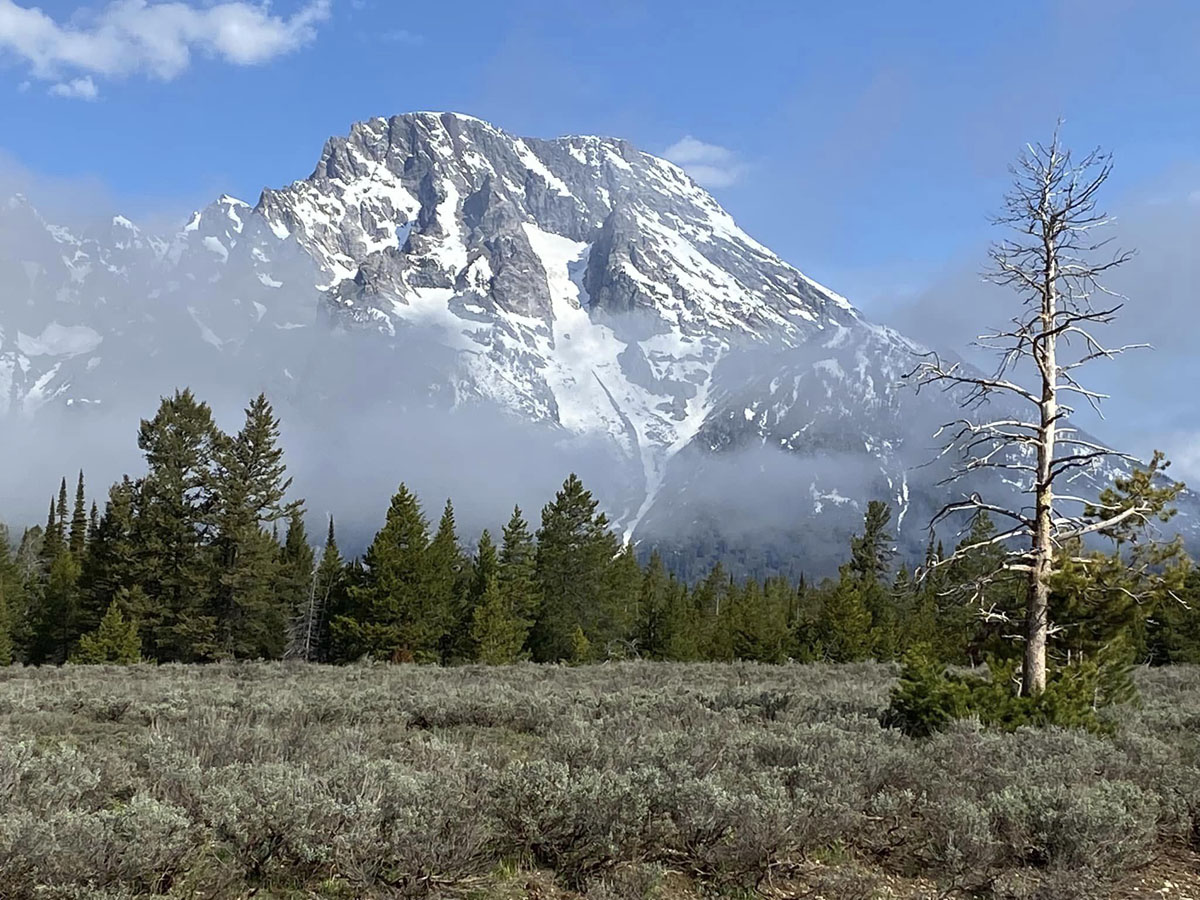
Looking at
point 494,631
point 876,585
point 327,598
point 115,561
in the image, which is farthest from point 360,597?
point 876,585

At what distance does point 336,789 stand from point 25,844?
199 cm

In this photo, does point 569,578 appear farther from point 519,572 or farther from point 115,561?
point 115,561

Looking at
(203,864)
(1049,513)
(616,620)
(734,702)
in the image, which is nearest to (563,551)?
(616,620)

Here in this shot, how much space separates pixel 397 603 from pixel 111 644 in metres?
10.8

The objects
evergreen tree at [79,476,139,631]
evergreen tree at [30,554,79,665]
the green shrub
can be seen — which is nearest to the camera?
the green shrub

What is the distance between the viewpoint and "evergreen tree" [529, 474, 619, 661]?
43.9 meters

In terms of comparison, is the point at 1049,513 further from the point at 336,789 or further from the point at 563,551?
the point at 563,551

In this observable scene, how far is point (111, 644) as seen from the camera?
97.8ft

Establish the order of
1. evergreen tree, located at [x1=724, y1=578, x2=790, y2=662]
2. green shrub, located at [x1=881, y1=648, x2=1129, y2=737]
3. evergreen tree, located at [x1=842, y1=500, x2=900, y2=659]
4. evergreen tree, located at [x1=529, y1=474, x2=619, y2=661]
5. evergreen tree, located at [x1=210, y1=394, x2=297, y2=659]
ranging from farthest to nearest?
evergreen tree, located at [x1=529, y1=474, x2=619, y2=661]
evergreen tree, located at [x1=842, y1=500, x2=900, y2=659]
evergreen tree, located at [x1=724, y1=578, x2=790, y2=662]
evergreen tree, located at [x1=210, y1=394, x2=297, y2=659]
green shrub, located at [x1=881, y1=648, x2=1129, y2=737]

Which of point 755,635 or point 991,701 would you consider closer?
point 991,701

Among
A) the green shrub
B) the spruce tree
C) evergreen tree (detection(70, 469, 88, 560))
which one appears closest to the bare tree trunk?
the green shrub

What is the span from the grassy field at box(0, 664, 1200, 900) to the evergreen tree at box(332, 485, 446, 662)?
26594 mm

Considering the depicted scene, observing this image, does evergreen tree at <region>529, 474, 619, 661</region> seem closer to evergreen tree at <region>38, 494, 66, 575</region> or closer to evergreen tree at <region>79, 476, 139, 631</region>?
evergreen tree at <region>79, 476, 139, 631</region>

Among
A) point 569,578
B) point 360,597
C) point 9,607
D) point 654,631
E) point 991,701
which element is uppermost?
point 569,578
